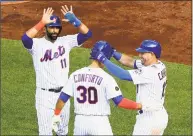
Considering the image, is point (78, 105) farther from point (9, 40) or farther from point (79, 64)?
point (9, 40)

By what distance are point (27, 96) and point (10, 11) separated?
9.69m

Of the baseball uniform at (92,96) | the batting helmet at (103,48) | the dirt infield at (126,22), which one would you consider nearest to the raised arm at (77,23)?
the batting helmet at (103,48)

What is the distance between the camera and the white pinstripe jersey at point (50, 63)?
10617 mm

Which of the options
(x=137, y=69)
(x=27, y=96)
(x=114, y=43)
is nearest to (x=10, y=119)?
(x=27, y=96)

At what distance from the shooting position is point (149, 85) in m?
9.63

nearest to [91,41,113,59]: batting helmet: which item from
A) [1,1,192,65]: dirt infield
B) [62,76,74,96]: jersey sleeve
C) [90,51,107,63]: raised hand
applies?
[90,51,107,63]: raised hand

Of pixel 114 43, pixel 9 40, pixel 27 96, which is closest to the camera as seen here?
pixel 27 96

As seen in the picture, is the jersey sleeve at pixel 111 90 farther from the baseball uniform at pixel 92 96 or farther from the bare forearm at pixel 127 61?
the bare forearm at pixel 127 61

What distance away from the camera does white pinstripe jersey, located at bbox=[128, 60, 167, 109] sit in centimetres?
958

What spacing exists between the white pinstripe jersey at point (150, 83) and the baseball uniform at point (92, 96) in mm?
689

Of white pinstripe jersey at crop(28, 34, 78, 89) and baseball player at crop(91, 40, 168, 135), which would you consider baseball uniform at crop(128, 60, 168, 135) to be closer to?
baseball player at crop(91, 40, 168, 135)

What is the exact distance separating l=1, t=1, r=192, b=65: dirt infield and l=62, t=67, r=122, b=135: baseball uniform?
33.4ft

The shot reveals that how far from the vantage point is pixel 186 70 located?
1727 centimetres

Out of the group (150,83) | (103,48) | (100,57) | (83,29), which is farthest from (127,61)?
(100,57)
